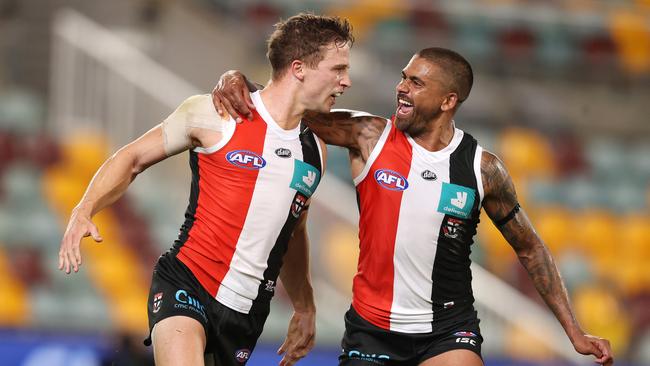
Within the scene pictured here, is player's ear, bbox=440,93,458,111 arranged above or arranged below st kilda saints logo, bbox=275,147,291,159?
above

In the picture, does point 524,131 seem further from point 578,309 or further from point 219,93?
point 219,93

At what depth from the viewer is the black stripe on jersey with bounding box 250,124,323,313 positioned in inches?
221

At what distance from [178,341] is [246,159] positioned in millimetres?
933

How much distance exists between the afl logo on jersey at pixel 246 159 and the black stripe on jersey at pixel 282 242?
0.78 feet

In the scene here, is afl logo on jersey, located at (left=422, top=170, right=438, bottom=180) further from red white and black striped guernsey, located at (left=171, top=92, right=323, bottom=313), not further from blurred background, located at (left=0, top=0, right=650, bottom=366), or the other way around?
blurred background, located at (left=0, top=0, right=650, bottom=366)

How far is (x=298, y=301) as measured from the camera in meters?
6.22

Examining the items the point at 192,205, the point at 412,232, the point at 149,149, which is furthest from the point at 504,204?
the point at 149,149

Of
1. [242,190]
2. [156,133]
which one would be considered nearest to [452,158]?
[242,190]

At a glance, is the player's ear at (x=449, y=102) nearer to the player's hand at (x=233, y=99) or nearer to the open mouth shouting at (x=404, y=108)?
the open mouth shouting at (x=404, y=108)

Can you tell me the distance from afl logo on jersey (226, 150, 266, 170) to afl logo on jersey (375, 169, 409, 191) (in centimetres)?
60

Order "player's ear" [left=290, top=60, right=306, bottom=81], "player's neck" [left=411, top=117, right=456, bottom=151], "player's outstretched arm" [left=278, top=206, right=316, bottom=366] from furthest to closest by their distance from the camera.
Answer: "player's outstretched arm" [left=278, top=206, right=316, bottom=366], "player's neck" [left=411, top=117, right=456, bottom=151], "player's ear" [left=290, top=60, right=306, bottom=81]

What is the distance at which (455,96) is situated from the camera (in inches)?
236

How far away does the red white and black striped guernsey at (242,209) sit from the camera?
5500 mm

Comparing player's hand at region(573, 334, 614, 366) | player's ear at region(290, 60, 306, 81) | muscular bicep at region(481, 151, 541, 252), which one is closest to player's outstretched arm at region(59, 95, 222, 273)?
player's ear at region(290, 60, 306, 81)
